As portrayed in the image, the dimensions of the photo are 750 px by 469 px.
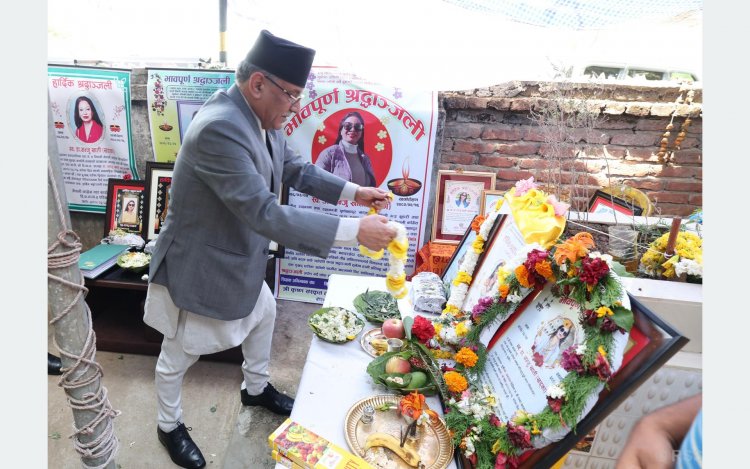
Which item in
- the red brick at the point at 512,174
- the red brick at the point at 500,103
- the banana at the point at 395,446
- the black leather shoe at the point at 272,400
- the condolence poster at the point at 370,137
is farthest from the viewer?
the red brick at the point at 512,174

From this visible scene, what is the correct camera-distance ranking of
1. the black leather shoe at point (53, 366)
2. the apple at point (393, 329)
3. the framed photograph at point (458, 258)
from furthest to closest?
the black leather shoe at point (53, 366)
the framed photograph at point (458, 258)
the apple at point (393, 329)

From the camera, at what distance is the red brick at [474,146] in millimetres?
3625

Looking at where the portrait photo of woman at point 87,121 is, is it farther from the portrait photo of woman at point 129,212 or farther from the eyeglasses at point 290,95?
the eyeglasses at point 290,95

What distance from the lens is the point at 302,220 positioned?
65.1 inches

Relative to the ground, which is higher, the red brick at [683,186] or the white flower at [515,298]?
the red brick at [683,186]

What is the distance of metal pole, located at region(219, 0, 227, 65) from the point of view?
3527 millimetres

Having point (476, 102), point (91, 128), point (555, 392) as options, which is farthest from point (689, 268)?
point (91, 128)

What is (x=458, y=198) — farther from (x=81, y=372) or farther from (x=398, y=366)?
(x=81, y=372)

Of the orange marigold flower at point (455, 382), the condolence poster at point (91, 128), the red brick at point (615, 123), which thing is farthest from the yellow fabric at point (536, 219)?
the condolence poster at point (91, 128)

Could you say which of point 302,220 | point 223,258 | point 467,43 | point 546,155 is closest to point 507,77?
point 467,43

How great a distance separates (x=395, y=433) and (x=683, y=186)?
11.9ft

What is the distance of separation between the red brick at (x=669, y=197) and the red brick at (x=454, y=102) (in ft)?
6.10

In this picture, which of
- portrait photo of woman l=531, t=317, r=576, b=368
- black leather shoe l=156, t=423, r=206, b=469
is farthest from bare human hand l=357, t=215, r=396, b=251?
black leather shoe l=156, t=423, r=206, b=469

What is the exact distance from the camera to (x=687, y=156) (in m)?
3.57
